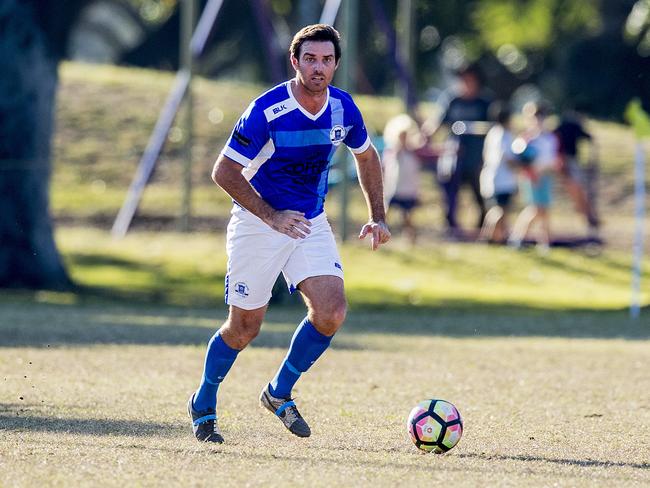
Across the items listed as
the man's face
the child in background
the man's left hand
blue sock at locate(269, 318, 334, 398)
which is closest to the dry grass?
blue sock at locate(269, 318, 334, 398)

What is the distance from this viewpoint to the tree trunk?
1853 cm

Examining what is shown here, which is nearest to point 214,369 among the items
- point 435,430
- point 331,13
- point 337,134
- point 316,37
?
point 435,430

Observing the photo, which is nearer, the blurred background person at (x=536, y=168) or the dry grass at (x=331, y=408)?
the dry grass at (x=331, y=408)

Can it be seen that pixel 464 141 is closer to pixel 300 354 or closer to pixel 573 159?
pixel 573 159

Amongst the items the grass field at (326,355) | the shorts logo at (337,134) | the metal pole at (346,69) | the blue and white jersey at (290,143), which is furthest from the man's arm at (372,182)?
the metal pole at (346,69)

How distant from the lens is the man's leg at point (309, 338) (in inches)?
313

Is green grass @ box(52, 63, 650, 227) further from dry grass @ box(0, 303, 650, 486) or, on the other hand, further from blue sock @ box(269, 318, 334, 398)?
blue sock @ box(269, 318, 334, 398)

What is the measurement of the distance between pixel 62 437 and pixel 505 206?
13.4m

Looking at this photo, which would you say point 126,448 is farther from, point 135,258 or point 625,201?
point 625,201

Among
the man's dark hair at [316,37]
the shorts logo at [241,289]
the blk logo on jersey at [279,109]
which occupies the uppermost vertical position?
the man's dark hair at [316,37]

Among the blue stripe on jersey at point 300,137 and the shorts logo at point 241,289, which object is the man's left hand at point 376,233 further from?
the shorts logo at point 241,289

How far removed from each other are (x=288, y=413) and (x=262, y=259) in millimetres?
819

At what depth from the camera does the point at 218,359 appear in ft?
26.7

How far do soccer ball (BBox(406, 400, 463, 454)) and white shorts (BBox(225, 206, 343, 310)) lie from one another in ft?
2.83
